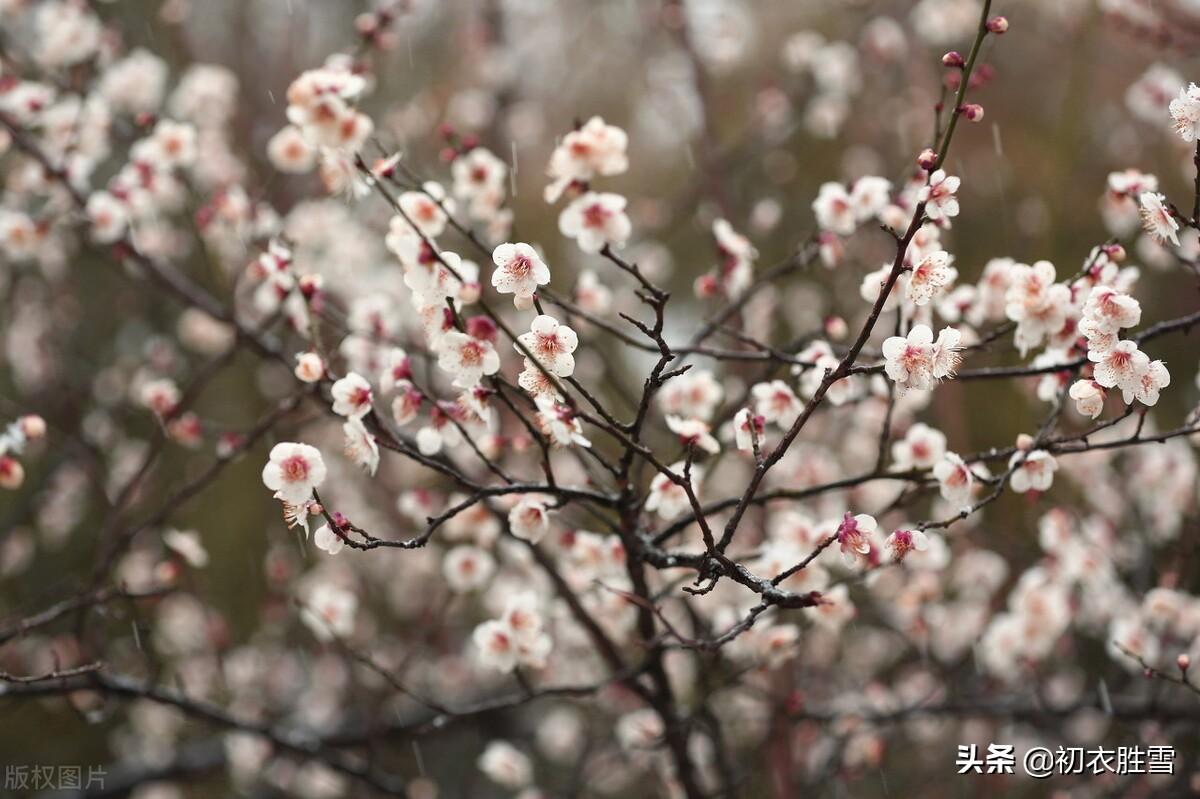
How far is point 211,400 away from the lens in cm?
569

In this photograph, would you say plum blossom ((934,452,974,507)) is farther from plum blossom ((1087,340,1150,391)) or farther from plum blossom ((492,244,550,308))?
plum blossom ((492,244,550,308))

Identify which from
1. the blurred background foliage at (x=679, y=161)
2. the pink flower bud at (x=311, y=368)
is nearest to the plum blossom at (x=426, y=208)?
the pink flower bud at (x=311, y=368)

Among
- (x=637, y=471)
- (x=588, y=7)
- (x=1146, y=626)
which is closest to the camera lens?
(x=637, y=471)

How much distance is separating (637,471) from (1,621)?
178 centimetres

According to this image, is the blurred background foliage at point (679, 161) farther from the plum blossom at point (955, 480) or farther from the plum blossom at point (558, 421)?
the plum blossom at point (558, 421)

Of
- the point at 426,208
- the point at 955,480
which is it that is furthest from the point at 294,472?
the point at 955,480

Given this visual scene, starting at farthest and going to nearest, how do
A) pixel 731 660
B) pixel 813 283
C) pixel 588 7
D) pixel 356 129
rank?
pixel 588 7
pixel 813 283
pixel 731 660
pixel 356 129

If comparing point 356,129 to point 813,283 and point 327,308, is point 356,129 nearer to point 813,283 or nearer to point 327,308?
point 327,308

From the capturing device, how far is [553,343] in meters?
1.65

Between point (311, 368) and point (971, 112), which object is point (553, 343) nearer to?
point (311, 368)

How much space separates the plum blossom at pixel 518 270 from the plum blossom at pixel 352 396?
309mm

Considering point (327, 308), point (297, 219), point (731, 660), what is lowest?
point (731, 660)

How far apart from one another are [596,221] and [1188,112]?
1053mm

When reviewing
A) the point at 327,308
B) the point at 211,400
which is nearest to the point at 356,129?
the point at 327,308
